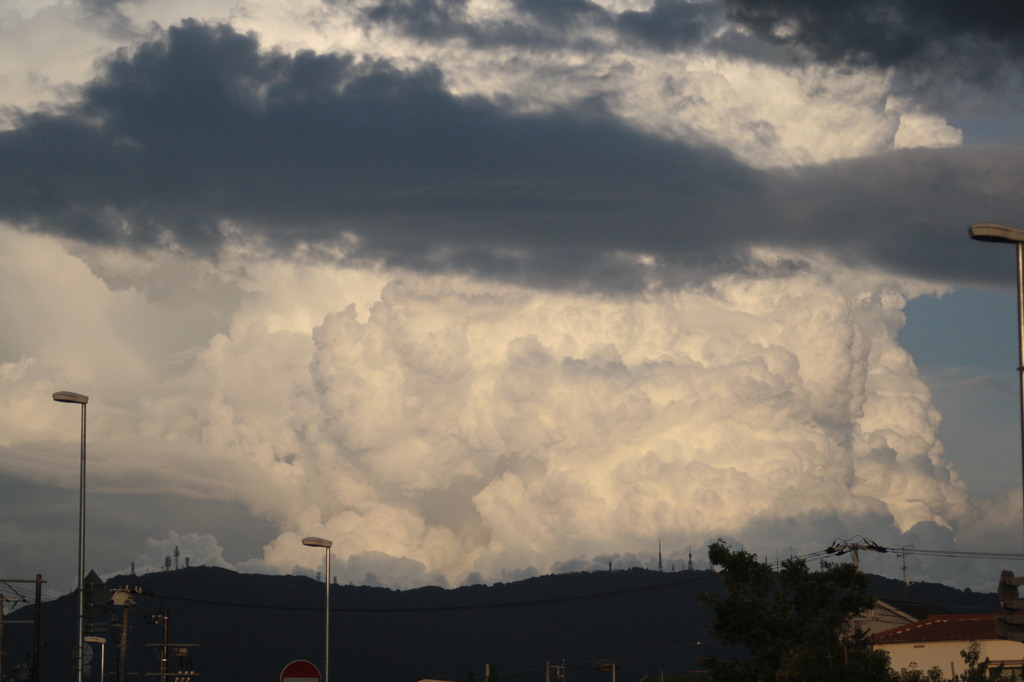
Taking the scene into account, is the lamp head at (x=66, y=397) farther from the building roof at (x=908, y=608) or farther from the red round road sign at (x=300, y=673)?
the building roof at (x=908, y=608)

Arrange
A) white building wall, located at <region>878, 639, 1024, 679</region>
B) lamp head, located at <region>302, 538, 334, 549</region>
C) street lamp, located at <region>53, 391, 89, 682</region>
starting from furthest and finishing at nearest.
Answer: white building wall, located at <region>878, 639, 1024, 679</region> → lamp head, located at <region>302, 538, 334, 549</region> → street lamp, located at <region>53, 391, 89, 682</region>

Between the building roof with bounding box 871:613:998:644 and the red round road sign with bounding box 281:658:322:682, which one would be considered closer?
the red round road sign with bounding box 281:658:322:682

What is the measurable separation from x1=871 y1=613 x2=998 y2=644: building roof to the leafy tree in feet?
76.0

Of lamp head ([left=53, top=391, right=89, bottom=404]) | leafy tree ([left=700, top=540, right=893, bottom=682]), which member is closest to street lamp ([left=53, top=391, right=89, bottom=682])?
lamp head ([left=53, top=391, right=89, bottom=404])

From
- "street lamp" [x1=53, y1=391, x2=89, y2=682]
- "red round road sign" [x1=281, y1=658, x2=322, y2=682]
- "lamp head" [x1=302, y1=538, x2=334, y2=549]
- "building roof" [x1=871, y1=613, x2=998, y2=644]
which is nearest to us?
"red round road sign" [x1=281, y1=658, x2=322, y2=682]

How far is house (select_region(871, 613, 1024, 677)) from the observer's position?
3120 inches

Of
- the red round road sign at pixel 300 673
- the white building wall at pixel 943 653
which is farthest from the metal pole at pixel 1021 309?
the white building wall at pixel 943 653

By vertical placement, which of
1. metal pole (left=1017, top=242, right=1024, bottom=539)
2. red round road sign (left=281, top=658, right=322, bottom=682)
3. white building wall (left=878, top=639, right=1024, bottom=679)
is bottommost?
white building wall (left=878, top=639, right=1024, bottom=679)

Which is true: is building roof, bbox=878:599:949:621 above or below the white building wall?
above

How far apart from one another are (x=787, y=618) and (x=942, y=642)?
3012 cm

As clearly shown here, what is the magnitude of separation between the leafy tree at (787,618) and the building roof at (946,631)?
23.2 m

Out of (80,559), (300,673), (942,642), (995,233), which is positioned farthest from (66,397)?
(942,642)

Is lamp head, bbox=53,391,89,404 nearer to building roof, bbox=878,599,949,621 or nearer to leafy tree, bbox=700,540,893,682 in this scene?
leafy tree, bbox=700,540,893,682

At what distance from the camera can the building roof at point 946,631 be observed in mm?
80500
